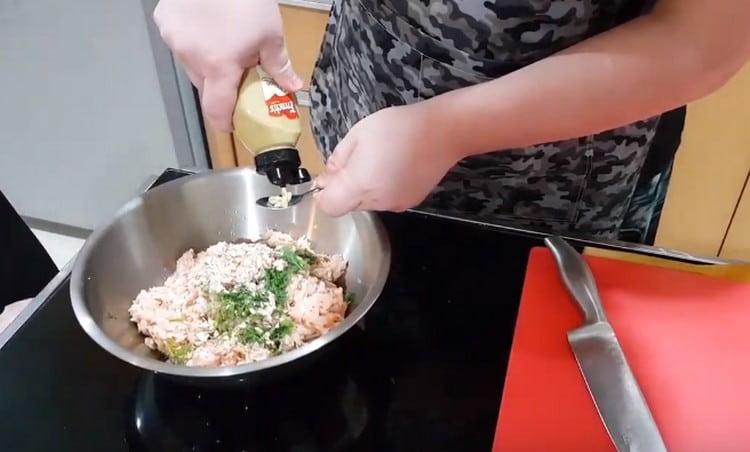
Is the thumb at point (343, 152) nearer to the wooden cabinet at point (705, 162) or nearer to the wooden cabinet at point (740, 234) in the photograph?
the wooden cabinet at point (705, 162)

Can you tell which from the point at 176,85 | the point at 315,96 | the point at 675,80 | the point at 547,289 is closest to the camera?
the point at 675,80

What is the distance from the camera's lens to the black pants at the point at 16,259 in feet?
3.21

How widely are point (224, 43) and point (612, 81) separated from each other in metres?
0.31

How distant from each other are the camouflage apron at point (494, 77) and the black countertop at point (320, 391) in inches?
3.8

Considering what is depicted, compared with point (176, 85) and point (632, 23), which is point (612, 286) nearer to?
point (632, 23)

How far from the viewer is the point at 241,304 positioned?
670 mm

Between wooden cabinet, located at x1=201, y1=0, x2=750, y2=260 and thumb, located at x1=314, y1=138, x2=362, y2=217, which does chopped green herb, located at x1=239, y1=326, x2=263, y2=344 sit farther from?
wooden cabinet, located at x1=201, y1=0, x2=750, y2=260

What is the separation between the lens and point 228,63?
67 centimetres

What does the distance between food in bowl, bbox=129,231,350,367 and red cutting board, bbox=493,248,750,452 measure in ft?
0.55

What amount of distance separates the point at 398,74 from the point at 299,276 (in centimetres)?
21

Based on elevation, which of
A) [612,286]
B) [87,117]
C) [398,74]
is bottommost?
[87,117]

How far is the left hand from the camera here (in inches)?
24.1

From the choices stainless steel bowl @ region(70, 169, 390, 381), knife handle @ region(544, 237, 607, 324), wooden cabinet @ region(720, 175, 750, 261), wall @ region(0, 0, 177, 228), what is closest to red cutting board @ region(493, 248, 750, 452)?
knife handle @ region(544, 237, 607, 324)

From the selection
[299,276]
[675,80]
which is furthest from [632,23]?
[299,276]
